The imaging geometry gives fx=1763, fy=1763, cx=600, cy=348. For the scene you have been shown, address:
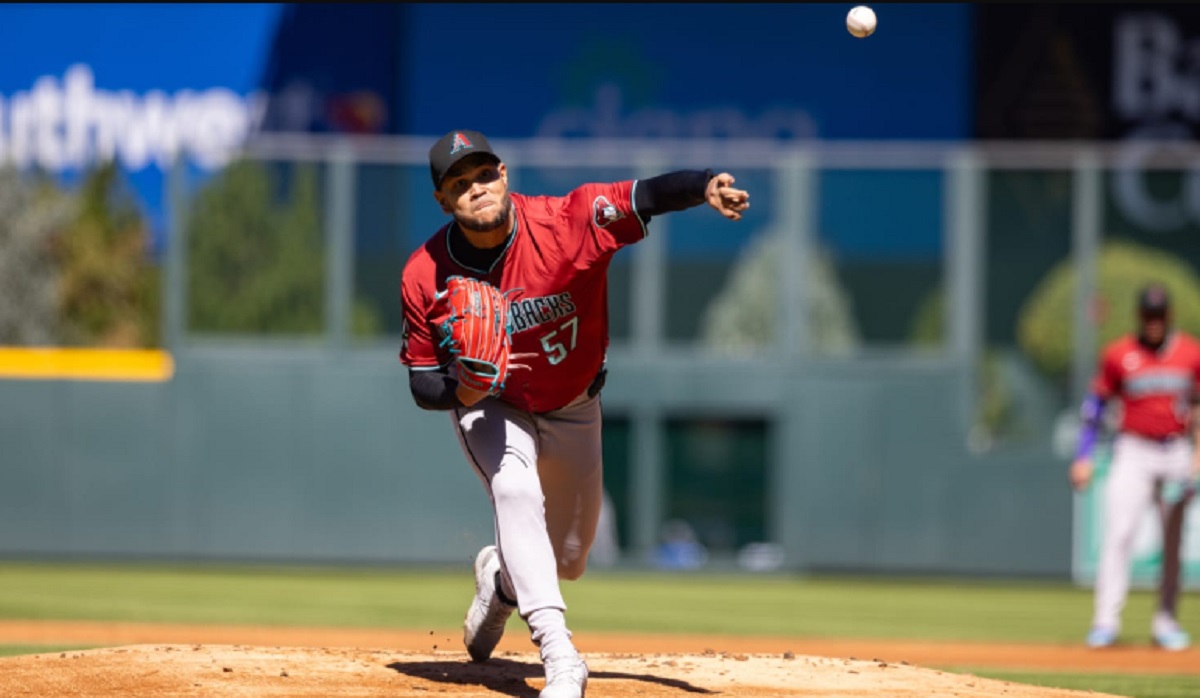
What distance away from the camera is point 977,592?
14883 millimetres

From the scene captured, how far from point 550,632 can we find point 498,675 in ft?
2.45

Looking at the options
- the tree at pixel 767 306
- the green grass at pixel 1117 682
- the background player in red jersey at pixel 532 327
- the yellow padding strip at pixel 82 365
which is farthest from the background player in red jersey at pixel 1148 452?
the yellow padding strip at pixel 82 365

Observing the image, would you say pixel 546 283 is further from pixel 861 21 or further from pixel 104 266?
pixel 104 266

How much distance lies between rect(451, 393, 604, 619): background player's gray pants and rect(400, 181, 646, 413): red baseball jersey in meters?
0.12

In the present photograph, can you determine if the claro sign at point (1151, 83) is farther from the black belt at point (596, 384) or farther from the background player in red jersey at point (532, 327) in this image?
the background player in red jersey at point (532, 327)

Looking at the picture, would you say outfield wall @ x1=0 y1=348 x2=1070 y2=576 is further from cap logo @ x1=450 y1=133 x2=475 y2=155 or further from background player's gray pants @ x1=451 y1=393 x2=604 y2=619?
cap logo @ x1=450 y1=133 x2=475 y2=155

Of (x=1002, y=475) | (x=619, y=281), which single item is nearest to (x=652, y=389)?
(x=619, y=281)

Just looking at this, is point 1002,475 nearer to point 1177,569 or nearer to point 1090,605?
point 1090,605

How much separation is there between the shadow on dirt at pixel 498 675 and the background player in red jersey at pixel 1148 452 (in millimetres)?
4489

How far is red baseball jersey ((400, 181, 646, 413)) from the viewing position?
18.0 ft

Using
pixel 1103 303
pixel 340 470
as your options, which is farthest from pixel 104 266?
pixel 1103 303

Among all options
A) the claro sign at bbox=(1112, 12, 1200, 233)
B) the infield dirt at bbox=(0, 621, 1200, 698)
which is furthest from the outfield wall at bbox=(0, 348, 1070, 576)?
the infield dirt at bbox=(0, 621, 1200, 698)

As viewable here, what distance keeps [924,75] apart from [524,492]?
18761 millimetres

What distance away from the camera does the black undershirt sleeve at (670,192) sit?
527cm
